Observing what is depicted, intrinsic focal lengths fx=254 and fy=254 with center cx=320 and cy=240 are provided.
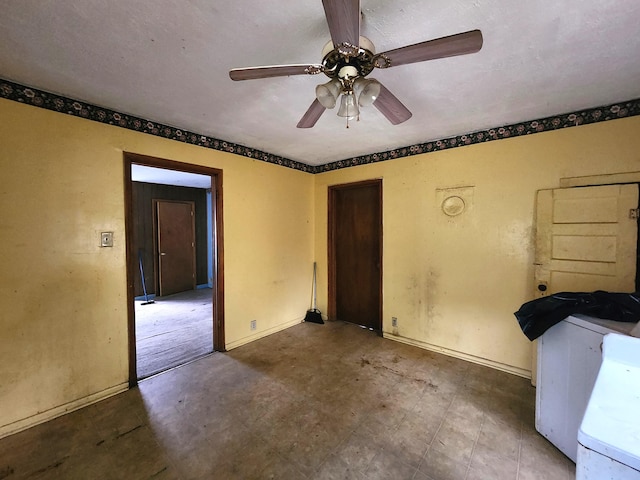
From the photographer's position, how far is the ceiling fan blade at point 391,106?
141 centimetres

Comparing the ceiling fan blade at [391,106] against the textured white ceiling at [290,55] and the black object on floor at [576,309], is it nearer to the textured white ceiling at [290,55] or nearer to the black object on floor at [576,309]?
the textured white ceiling at [290,55]

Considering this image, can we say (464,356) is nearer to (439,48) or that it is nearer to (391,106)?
(391,106)

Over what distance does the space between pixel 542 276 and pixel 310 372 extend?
230 cm

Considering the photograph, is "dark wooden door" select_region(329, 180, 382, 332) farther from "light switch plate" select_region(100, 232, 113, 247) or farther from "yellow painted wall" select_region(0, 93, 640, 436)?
"light switch plate" select_region(100, 232, 113, 247)

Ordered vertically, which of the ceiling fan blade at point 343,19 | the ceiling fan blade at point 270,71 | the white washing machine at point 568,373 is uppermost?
the ceiling fan blade at point 343,19

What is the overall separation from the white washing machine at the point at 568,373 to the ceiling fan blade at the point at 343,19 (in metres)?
1.94

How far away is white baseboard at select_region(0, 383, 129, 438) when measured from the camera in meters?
1.72

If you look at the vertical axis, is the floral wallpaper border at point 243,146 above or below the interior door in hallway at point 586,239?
above

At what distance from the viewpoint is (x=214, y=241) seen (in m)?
2.88

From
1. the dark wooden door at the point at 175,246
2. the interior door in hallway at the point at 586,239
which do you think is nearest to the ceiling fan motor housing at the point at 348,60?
the interior door in hallway at the point at 586,239

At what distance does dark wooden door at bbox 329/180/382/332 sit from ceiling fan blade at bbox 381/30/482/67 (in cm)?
226

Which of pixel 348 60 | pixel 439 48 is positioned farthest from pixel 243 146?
pixel 439 48

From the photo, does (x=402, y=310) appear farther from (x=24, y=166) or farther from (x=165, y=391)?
(x=24, y=166)

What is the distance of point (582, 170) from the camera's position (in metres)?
2.14
